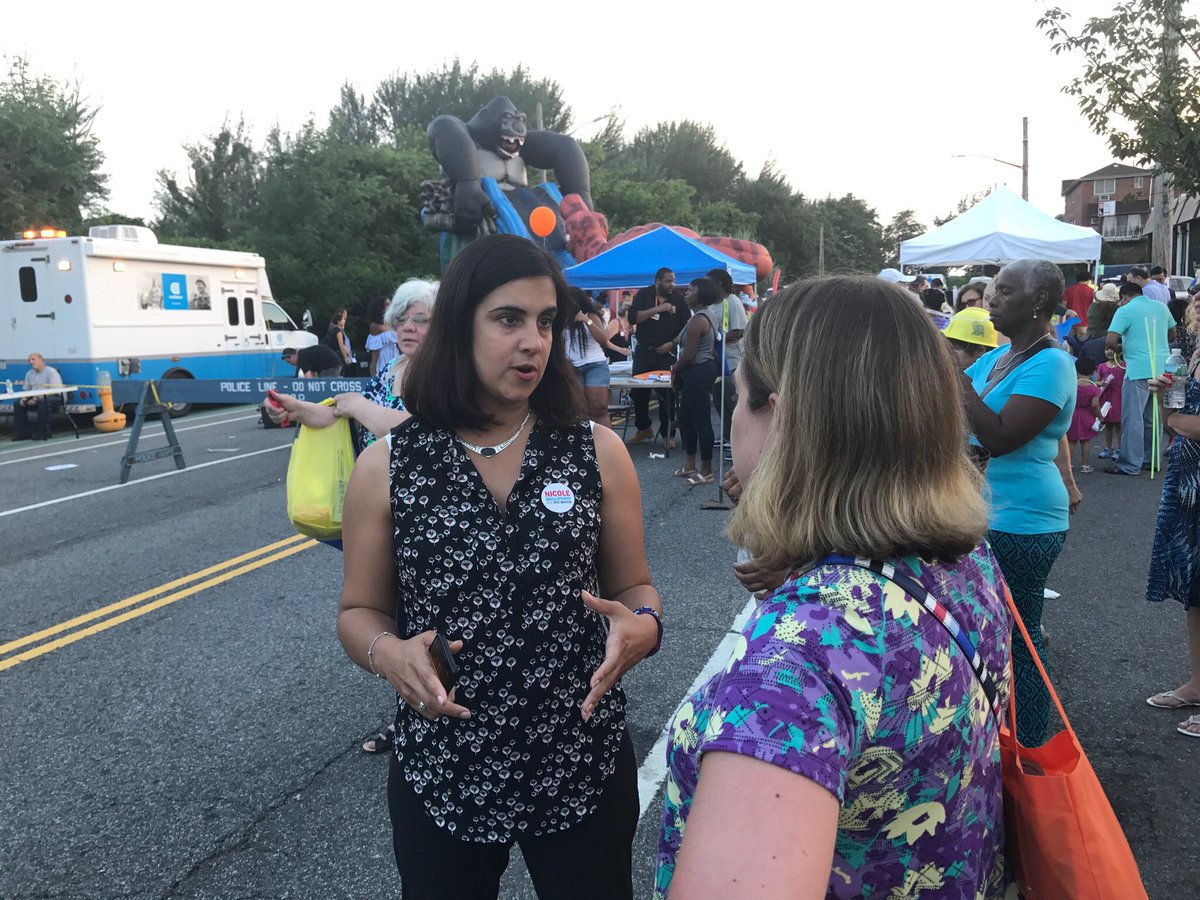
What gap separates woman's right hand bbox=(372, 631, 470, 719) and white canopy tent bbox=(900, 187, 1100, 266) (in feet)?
41.6

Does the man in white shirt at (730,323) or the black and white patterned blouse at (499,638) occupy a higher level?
the man in white shirt at (730,323)

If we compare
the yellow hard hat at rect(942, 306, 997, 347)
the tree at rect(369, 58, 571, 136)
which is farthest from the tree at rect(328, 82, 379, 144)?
the yellow hard hat at rect(942, 306, 997, 347)

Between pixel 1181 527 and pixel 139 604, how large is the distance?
588 centimetres

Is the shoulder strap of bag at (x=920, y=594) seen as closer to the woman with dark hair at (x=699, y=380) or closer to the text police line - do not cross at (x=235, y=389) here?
the text police line - do not cross at (x=235, y=389)

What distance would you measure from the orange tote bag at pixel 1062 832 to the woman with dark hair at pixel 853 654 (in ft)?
0.11

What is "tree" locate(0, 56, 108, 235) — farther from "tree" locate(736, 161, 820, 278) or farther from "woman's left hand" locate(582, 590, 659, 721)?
"tree" locate(736, 161, 820, 278)

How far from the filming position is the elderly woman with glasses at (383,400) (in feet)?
11.0

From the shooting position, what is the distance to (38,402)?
15102 mm

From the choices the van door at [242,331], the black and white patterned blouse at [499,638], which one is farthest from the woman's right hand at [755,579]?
the van door at [242,331]

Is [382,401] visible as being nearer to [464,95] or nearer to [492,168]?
[492,168]

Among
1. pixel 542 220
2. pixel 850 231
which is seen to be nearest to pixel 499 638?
pixel 542 220

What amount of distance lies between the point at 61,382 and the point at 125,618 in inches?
490

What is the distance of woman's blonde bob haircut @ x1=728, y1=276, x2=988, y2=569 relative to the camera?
118cm

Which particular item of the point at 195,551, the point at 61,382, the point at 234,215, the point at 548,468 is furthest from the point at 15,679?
the point at 234,215
